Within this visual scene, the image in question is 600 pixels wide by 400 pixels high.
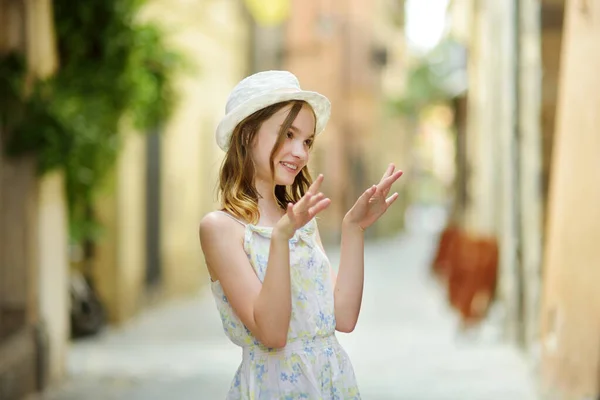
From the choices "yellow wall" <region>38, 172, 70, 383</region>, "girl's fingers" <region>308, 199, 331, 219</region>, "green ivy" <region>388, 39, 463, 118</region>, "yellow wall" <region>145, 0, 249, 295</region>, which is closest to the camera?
"girl's fingers" <region>308, 199, 331, 219</region>

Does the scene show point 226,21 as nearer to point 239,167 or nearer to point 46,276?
point 46,276

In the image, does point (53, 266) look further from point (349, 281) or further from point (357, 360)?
point (349, 281)

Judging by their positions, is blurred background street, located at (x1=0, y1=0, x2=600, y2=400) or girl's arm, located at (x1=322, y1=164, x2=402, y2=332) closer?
girl's arm, located at (x1=322, y1=164, x2=402, y2=332)

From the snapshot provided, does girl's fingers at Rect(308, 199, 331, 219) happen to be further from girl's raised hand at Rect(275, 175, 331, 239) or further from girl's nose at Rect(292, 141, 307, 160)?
girl's nose at Rect(292, 141, 307, 160)

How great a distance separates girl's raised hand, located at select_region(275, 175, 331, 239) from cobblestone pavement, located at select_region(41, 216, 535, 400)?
5.68m

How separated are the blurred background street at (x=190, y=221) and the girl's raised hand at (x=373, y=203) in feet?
1.09

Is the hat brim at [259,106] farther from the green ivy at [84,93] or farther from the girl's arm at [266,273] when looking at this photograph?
the green ivy at [84,93]

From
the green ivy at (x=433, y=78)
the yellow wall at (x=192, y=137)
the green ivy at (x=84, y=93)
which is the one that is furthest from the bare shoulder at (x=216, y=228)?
the green ivy at (x=433, y=78)

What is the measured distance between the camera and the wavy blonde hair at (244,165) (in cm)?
260

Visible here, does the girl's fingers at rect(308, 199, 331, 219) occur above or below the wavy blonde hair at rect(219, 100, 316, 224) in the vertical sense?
below

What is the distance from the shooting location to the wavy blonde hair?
2602 millimetres

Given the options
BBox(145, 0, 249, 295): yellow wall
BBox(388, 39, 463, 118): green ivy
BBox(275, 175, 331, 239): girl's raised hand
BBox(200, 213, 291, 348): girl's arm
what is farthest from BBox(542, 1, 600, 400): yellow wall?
BBox(388, 39, 463, 118): green ivy

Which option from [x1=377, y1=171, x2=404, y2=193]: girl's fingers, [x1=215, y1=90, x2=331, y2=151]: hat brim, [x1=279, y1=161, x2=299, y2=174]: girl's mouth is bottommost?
[x1=377, y1=171, x2=404, y2=193]: girl's fingers

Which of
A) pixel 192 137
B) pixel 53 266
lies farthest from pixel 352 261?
pixel 192 137
